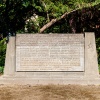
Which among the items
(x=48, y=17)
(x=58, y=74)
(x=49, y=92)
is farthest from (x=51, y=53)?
(x=48, y=17)

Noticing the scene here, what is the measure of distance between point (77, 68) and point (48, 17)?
236 inches

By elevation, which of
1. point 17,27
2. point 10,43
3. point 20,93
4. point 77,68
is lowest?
point 20,93

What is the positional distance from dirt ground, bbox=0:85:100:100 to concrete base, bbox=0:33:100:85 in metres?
0.32

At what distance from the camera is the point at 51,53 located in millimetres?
10320

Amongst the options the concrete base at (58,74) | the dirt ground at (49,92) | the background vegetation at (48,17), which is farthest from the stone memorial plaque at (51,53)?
the background vegetation at (48,17)

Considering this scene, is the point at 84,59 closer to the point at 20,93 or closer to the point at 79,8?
the point at 20,93

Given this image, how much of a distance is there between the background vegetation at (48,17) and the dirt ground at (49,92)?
4436mm

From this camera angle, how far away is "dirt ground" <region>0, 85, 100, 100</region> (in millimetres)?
8203

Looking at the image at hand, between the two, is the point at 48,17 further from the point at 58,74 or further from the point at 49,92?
the point at 49,92

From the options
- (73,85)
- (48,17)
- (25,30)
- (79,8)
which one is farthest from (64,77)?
(25,30)

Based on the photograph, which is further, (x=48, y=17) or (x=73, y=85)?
(x=48, y=17)

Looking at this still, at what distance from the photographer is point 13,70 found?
10.4 m

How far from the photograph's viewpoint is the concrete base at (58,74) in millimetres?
10148

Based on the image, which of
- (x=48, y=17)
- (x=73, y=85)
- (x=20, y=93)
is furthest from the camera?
Answer: (x=48, y=17)
